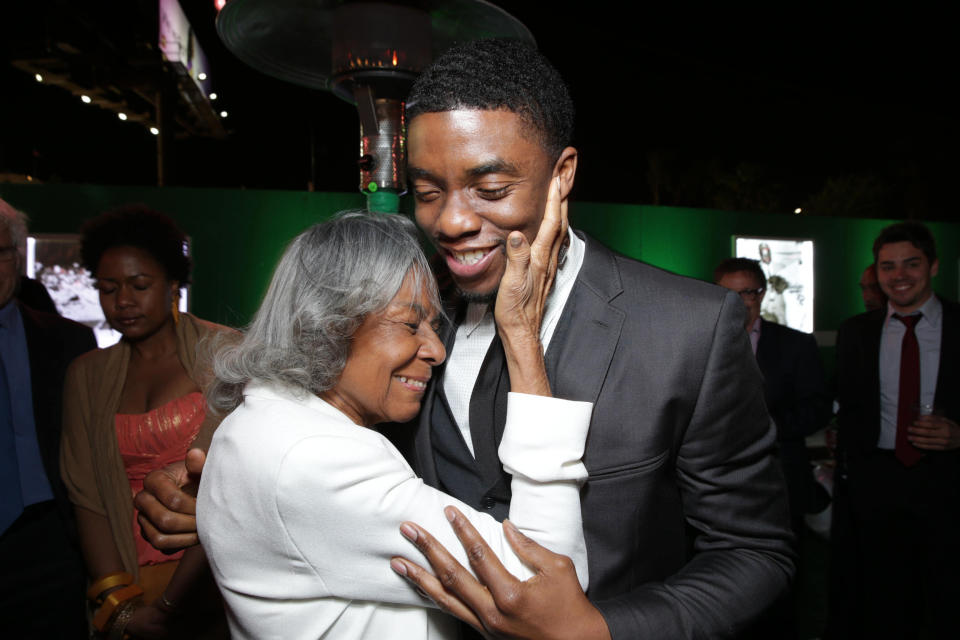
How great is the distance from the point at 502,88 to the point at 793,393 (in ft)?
10.5

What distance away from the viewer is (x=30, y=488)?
243cm

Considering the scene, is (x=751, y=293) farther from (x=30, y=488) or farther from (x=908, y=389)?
(x=30, y=488)

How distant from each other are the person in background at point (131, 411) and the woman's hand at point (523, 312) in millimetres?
1253

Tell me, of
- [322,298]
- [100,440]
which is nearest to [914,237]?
[322,298]

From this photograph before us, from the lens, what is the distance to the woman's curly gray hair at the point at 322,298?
4.55 feet

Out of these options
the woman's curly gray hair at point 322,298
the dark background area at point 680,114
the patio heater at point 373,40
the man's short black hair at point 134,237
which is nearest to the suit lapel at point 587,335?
the woman's curly gray hair at point 322,298

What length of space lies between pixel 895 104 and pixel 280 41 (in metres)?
6.54

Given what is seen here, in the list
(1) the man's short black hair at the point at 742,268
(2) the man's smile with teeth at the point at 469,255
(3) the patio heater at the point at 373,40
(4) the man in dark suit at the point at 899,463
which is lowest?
(4) the man in dark suit at the point at 899,463

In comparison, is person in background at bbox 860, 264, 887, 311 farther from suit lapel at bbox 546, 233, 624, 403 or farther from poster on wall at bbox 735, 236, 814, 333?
suit lapel at bbox 546, 233, 624, 403

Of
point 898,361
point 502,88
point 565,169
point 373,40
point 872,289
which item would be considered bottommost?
point 898,361

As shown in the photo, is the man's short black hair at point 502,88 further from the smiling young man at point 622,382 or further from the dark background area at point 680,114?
the dark background area at point 680,114

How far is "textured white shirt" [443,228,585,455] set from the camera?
5.02ft

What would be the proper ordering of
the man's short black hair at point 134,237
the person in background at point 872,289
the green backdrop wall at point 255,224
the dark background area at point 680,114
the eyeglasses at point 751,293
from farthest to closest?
the green backdrop wall at point 255,224 → the dark background area at point 680,114 → the person in background at point 872,289 → the eyeglasses at point 751,293 → the man's short black hair at point 134,237

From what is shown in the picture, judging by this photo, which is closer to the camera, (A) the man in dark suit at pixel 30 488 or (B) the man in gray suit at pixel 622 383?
(B) the man in gray suit at pixel 622 383
